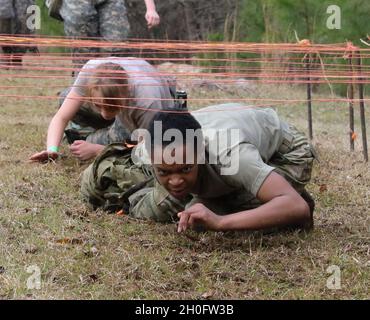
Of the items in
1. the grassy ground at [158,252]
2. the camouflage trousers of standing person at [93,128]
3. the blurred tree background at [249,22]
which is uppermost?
the blurred tree background at [249,22]

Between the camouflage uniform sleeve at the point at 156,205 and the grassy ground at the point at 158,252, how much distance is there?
2.6 inches

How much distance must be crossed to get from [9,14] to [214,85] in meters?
2.64

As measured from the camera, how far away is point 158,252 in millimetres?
3559

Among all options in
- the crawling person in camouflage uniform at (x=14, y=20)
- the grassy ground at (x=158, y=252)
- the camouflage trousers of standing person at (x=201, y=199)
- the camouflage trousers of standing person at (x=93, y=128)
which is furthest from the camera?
the crawling person in camouflage uniform at (x=14, y=20)

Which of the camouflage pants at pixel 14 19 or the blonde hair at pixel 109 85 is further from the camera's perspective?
the camouflage pants at pixel 14 19

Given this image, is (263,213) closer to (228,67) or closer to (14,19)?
(228,67)

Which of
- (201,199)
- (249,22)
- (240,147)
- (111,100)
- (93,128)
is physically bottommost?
(201,199)

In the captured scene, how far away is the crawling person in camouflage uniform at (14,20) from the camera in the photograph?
9.84 metres

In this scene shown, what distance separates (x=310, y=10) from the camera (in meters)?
11.0

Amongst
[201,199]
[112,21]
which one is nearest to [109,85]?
[201,199]

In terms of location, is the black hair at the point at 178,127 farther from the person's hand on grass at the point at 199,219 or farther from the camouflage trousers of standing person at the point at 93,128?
the camouflage trousers of standing person at the point at 93,128

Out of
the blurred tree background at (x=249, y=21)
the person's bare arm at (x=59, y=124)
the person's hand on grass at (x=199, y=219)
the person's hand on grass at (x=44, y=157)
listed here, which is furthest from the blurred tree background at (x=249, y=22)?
the person's hand on grass at (x=199, y=219)

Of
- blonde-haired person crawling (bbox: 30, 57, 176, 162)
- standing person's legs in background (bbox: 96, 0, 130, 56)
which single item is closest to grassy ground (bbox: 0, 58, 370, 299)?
blonde-haired person crawling (bbox: 30, 57, 176, 162)

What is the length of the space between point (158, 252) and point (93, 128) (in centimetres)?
240
